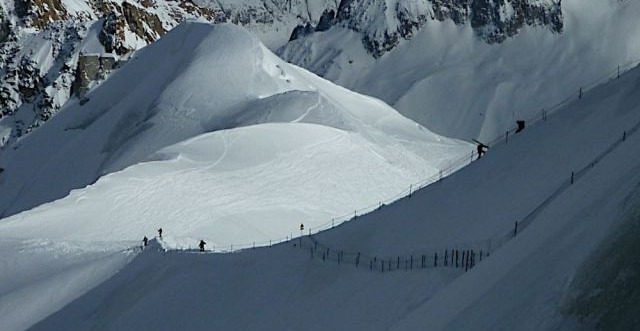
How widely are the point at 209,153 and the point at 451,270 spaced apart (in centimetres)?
4968

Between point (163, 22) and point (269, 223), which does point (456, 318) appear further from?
point (163, 22)

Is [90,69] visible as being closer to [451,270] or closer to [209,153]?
[209,153]

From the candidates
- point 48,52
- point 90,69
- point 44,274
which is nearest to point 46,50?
point 48,52

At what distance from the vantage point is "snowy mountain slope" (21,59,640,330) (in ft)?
47.2

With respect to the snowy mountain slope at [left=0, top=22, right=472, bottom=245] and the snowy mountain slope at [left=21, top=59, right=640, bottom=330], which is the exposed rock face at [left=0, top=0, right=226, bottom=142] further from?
the snowy mountain slope at [left=21, top=59, right=640, bottom=330]

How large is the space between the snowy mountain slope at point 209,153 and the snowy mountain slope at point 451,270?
52.7 ft

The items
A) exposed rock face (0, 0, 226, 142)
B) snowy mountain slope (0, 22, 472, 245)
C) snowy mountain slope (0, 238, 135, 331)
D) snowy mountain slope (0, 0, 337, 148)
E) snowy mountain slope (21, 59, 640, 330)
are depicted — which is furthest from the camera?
exposed rock face (0, 0, 226, 142)

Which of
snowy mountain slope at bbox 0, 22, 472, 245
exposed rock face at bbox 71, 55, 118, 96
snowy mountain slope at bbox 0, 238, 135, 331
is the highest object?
exposed rock face at bbox 71, 55, 118, 96

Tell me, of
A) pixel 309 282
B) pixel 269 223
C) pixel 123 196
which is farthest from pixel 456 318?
pixel 123 196

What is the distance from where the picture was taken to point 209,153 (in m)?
72.9

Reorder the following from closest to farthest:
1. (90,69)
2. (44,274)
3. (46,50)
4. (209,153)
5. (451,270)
A: (451,270)
(44,274)
(209,153)
(90,69)
(46,50)

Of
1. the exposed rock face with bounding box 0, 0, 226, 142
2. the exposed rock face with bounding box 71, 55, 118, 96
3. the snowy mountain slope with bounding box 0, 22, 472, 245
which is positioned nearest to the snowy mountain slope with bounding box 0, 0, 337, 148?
the exposed rock face with bounding box 0, 0, 226, 142

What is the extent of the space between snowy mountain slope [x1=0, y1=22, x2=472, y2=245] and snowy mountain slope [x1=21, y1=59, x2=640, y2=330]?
633 inches

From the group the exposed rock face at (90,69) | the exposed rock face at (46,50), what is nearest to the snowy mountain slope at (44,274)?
the exposed rock face at (90,69)
